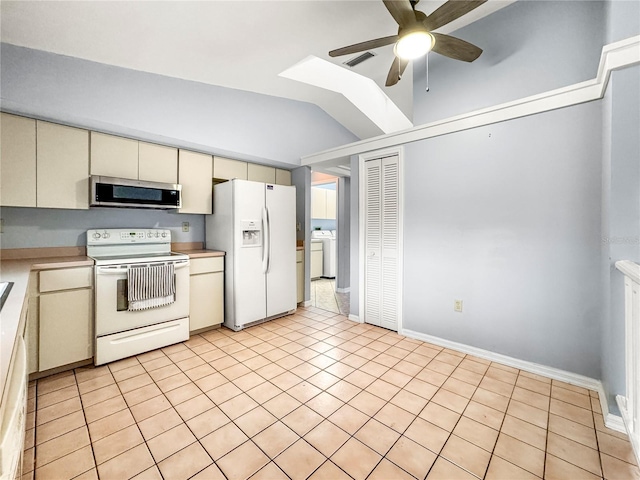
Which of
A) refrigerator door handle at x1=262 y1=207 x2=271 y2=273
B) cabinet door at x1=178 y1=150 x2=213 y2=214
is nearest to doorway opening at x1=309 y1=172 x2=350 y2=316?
refrigerator door handle at x1=262 y1=207 x2=271 y2=273

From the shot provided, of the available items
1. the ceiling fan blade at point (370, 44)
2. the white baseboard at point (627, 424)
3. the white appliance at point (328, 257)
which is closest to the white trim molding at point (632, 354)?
the white baseboard at point (627, 424)

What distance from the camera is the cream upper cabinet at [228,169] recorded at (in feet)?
11.8

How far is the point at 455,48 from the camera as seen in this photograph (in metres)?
2.08

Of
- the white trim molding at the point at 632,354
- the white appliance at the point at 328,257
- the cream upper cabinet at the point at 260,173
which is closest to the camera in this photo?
the white trim molding at the point at 632,354

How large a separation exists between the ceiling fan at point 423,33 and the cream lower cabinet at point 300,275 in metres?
2.67

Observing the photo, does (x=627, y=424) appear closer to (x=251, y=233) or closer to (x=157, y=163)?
(x=251, y=233)

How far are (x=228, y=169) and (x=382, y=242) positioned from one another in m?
2.17

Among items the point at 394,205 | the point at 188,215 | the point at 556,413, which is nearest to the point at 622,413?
the point at 556,413

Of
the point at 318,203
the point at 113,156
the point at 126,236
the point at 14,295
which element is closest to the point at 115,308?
the point at 126,236

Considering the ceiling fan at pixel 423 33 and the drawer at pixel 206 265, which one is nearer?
the ceiling fan at pixel 423 33

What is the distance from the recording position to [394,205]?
3.19 m

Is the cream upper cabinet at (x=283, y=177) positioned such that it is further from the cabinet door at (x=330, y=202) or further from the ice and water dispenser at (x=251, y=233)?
the cabinet door at (x=330, y=202)

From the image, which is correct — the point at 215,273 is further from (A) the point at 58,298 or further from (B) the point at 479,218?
(B) the point at 479,218

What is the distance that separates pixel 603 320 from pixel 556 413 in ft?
2.45
